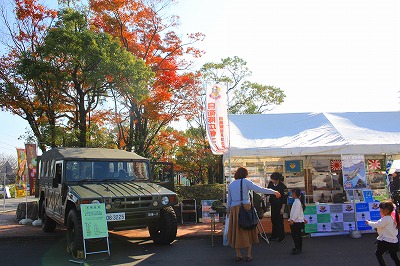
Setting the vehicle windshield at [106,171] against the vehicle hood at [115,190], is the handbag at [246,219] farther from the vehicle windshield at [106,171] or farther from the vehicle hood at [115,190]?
the vehicle windshield at [106,171]

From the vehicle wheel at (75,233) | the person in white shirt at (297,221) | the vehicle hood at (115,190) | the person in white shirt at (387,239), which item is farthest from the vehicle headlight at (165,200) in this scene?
the person in white shirt at (387,239)

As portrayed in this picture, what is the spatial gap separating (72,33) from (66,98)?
3.86 m

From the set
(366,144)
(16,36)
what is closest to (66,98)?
(16,36)

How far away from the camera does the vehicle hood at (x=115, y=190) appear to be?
23.8ft

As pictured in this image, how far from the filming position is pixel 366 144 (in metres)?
9.45

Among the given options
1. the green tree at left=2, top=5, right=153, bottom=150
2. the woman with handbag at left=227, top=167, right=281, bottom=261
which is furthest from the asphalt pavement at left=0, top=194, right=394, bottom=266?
the green tree at left=2, top=5, right=153, bottom=150

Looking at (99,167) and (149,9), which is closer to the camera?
(99,167)

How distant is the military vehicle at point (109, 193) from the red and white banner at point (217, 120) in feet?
5.95

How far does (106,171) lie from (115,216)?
5.40ft

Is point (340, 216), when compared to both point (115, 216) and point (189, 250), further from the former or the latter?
point (115, 216)

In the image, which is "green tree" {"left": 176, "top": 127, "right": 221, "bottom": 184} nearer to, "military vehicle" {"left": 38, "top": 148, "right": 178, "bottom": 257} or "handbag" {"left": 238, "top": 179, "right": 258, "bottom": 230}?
"military vehicle" {"left": 38, "top": 148, "right": 178, "bottom": 257}

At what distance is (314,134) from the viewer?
1048 cm

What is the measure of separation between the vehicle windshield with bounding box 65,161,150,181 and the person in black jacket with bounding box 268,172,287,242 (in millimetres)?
3109

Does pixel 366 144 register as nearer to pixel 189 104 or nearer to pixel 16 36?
pixel 189 104
